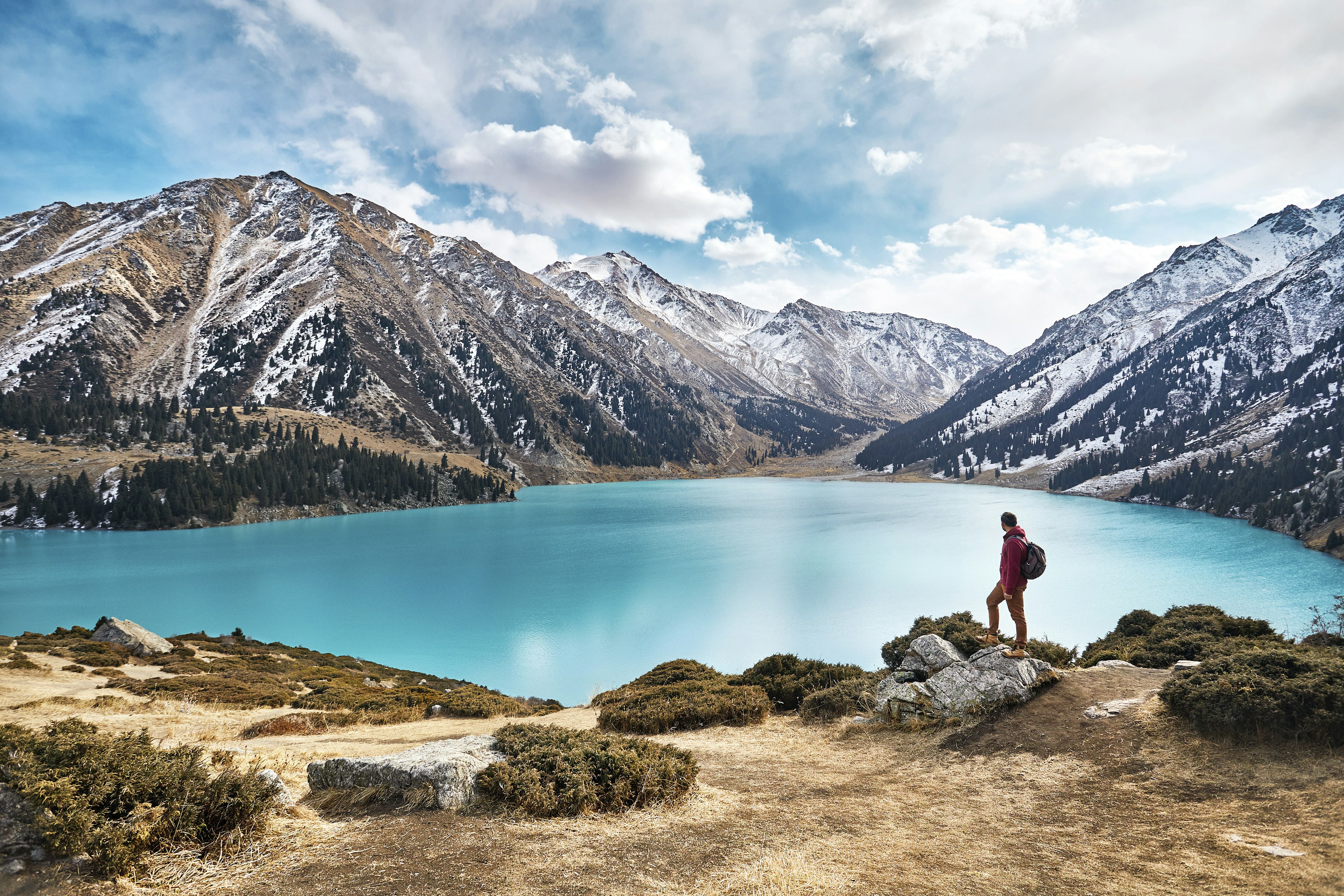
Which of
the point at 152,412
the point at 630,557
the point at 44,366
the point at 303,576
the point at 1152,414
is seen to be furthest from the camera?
the point at 1152,414

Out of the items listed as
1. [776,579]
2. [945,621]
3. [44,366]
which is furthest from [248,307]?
[945,621]

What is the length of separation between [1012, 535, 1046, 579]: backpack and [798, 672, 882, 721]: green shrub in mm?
5217

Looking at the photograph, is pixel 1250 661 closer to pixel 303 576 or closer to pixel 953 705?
pixel 953 705

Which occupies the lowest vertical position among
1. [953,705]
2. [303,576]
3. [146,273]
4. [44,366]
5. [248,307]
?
[303,576]

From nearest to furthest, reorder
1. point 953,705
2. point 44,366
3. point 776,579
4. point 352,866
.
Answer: point 352,866
point 953,705
point 776,579
point 44,366

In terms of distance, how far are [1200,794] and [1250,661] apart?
3.87 metres

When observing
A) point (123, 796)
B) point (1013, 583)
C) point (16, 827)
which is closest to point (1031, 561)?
point (1013, 583)

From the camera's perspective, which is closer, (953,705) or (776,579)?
(953,705)

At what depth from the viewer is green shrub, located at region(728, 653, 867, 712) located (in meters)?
18.3

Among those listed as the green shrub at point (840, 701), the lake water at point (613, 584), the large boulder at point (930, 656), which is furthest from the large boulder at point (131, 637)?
the large boulder at point (930, 656)

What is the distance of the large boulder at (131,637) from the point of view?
91.9 ft

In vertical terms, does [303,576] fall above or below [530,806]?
below

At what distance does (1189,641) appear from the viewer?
1670 centimetres

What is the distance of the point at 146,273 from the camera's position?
19425 cm
